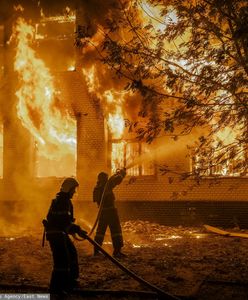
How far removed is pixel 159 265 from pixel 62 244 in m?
2.34

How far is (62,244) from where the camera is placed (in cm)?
619

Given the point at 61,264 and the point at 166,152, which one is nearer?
the point at 61,264

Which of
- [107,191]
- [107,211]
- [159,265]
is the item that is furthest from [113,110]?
[159,265]

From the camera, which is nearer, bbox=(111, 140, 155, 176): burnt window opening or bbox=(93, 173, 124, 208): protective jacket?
bbox=(93, 173, 124, 208): protective jacket

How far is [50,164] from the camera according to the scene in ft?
58.5

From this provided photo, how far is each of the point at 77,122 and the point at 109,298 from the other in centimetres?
940

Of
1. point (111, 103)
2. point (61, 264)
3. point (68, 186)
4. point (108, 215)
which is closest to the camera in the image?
point (61, 264)

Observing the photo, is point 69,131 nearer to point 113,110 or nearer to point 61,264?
Result: point 113,110

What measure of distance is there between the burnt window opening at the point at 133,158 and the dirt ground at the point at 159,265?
113 inches

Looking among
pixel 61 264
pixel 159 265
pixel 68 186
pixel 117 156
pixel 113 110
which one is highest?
pixel 113 110

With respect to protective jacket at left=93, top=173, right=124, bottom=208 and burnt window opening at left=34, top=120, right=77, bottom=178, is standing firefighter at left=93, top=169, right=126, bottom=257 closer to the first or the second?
protective jacket at left=93, top=173, right=124, bottom=208

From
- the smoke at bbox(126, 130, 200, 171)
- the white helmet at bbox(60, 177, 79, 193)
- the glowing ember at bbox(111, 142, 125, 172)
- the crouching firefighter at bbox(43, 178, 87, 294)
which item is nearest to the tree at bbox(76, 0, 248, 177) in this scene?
the white helmet at bbox(60, 177, 79, 193)

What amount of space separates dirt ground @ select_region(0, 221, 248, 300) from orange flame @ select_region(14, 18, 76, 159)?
14.3 ft

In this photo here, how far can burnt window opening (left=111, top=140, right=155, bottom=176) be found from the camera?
1391 centimetres
